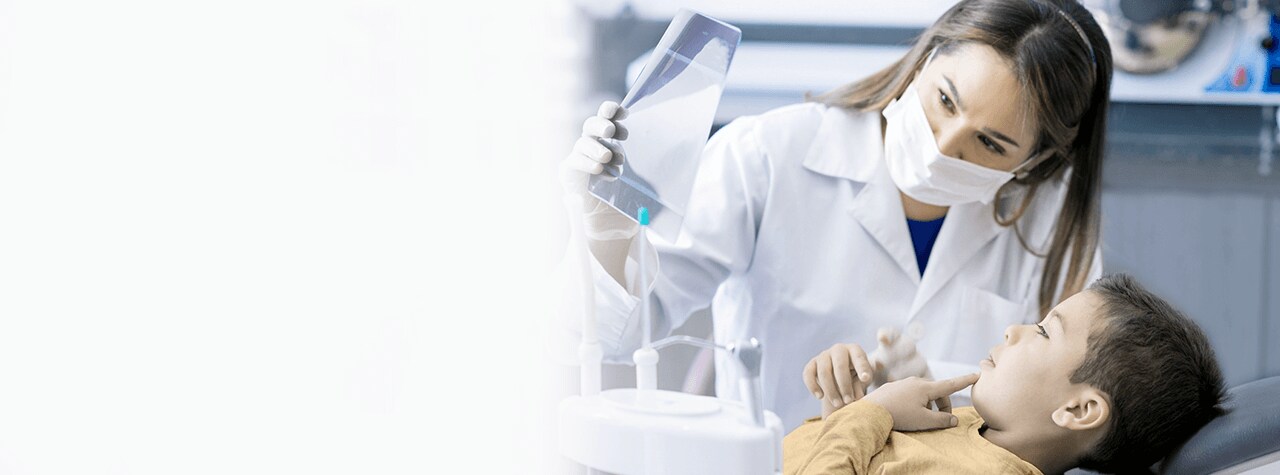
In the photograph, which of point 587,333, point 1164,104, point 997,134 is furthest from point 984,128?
point 1164,104

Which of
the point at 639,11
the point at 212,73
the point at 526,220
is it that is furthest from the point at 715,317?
the point at 639,11

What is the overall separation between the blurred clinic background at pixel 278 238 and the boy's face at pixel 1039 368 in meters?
0.49

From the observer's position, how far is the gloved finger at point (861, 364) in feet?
3.87

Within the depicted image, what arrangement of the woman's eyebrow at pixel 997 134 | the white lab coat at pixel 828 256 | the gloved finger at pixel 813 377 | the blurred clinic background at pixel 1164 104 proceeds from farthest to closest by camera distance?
1. the blurred clinic background at pixel 1164 104
2. the white lab coat at pixel 828 256
3. the woman's eyebrow at pixel 997 134
4. the gloved finger at pixel 813 377

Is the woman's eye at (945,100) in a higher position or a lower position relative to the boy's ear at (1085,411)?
higher

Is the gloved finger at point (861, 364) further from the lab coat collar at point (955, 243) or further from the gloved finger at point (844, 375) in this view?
the lab coat collar at point (955, 243)

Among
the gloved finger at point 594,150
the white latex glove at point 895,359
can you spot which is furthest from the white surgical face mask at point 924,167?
the gloved finger at point 594,150

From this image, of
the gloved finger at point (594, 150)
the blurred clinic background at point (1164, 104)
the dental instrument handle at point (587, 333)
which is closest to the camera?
the dental instrument handle at point (587, 333)

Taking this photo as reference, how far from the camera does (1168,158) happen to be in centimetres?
284

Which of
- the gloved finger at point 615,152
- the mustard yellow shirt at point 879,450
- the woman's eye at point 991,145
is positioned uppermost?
the woman's eye at point 991,145

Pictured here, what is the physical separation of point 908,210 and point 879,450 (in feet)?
1.83

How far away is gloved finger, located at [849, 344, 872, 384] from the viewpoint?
1.18 metres

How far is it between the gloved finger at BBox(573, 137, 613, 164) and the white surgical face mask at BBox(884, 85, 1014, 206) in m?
0.57

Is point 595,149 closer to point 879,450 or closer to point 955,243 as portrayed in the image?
point 879,450
